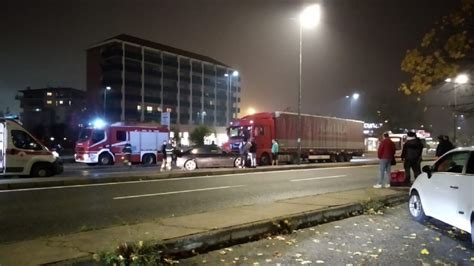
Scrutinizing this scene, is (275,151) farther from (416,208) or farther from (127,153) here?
(416,208)

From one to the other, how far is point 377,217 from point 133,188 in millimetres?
8078

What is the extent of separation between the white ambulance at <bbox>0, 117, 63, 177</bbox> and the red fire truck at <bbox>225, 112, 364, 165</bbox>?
14313mm

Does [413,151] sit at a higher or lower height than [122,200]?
higher

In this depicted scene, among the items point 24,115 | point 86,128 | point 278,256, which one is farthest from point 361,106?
point 278,256

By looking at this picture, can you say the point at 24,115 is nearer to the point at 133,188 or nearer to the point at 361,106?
the point at 361,106

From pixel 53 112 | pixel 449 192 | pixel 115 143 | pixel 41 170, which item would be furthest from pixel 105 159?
pixel 53 112

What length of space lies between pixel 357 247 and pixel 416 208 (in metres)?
3.41

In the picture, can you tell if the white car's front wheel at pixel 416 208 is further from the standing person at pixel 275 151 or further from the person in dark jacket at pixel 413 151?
the standing person at pixel 275 151

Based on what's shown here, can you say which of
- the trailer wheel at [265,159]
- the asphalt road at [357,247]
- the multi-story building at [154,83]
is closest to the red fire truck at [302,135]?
the trailer wheel at [265,159]

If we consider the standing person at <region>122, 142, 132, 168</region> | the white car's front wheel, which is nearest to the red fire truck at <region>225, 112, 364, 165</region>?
the standing person at <region>122, 142, 132, 168</region>

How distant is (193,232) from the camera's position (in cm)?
750

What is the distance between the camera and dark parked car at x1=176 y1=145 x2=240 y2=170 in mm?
26922

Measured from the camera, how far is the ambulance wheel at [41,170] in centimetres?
2002

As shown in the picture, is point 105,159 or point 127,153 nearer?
point 127,153
